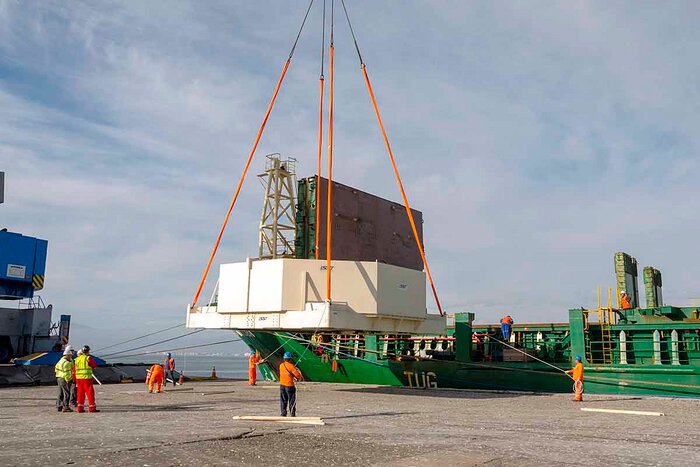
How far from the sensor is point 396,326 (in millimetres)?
18422

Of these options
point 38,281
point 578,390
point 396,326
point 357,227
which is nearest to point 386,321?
point 396,326

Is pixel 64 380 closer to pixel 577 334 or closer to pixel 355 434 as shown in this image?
pixel 355 434

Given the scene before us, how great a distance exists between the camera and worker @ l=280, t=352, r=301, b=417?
1181cm

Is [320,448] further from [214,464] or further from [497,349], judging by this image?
[497,349]

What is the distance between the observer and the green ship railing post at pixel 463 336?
77.6ft

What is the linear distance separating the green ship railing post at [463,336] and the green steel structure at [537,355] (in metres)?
0.04

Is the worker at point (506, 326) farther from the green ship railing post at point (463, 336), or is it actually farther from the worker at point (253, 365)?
the worker at point (253, 365)

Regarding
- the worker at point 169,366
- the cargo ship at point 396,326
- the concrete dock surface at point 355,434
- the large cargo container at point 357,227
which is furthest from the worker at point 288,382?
the worker at point 169,366

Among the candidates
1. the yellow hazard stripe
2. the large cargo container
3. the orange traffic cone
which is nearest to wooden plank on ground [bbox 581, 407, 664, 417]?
the orange traffic cone

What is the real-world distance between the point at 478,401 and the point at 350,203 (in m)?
13.5

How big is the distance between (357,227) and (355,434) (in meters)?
19.4

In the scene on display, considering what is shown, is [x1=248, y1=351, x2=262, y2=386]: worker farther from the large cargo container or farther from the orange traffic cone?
the orange traffic cone

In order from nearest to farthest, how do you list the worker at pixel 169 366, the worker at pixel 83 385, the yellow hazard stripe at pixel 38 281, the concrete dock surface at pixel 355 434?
the concrete dock surface at pixel 355 434
the worker at pixel 83 385
the worker at pixel 169 366
the yellow hazard stripe at pixel 38 281

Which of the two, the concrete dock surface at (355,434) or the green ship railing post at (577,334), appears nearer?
the concrete dock surface at (355,434)
